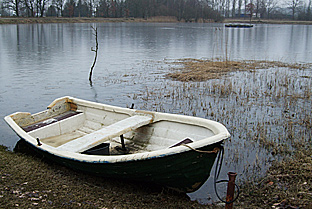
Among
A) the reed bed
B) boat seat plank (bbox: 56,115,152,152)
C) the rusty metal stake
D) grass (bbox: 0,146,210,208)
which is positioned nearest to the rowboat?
boat seat plank (bbox: 56,115,152,152)

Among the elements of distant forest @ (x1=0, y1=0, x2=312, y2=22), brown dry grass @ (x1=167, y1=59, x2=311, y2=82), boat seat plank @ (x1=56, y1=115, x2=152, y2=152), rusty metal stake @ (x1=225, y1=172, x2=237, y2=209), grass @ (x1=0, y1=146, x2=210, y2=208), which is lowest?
grass @ (x1=0, y1=146, x2=210, y2=208)

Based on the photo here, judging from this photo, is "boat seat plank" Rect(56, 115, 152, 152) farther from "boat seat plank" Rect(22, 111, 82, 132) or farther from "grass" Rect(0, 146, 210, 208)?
"boat seat plank" Rect(22, 111, 82, 132)

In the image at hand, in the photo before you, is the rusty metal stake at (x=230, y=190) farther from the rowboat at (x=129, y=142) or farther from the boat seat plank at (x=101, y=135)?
the boat seat plank at (x=101, y=135)

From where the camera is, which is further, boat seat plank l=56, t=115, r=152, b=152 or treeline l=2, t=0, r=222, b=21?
treeline l=2, t=0, r=222, b=21

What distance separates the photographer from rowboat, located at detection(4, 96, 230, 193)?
14.7 ft

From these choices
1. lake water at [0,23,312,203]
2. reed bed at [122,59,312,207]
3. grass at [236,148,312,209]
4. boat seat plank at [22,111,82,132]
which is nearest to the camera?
grass at [236,148,312,209]

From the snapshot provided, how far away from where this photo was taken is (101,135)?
547cm

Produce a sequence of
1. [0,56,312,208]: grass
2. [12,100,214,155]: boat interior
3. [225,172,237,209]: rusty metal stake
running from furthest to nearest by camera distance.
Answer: [12,100,214,155]: boat interior → [0,56,312,208]: grass → [225,172,237,209]: rusty metal stake

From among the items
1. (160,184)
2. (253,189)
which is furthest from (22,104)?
(253,189)

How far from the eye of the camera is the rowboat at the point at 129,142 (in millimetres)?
4473

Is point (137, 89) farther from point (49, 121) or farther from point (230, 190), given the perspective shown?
point (230, 190)

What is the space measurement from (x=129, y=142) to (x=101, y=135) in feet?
3.57

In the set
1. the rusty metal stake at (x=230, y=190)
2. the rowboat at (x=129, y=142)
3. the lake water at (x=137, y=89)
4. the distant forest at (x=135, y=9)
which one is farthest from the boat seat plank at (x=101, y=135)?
the distant forest at (x=135, y=9)

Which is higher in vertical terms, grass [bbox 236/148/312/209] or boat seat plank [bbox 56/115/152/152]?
boat seat plank [bbox 56/115/152/152]
